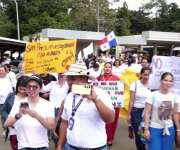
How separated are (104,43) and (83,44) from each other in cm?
3276

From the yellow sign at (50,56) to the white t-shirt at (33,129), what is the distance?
4.54m

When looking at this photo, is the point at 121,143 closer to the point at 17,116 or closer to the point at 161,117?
the point at 161,117

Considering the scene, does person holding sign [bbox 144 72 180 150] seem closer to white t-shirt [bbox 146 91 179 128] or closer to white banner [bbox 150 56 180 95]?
white t-shirt [bbox 146 91 179 128]

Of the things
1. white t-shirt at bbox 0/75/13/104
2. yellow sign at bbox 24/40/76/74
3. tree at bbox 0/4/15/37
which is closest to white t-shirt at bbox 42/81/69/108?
yellow sign at bbox 24/40/76/74

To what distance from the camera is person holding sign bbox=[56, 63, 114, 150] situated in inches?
179

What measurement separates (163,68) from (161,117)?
2077 mm

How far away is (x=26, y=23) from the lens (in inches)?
2798

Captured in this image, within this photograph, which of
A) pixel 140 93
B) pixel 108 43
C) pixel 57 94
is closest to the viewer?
pixel 140 93

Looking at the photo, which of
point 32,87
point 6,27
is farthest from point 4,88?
point 6,27

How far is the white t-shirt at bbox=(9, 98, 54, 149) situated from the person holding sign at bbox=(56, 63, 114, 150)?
308mm

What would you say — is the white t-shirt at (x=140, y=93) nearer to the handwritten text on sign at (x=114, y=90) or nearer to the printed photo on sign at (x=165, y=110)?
the handwritten text on sign at (x=114, y=90)

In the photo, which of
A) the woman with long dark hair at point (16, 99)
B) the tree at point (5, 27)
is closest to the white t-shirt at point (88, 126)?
the woman with long dark hair at point (16, 99)

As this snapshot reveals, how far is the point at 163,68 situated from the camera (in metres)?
8.40

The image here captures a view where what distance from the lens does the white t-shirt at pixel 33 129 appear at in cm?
503
